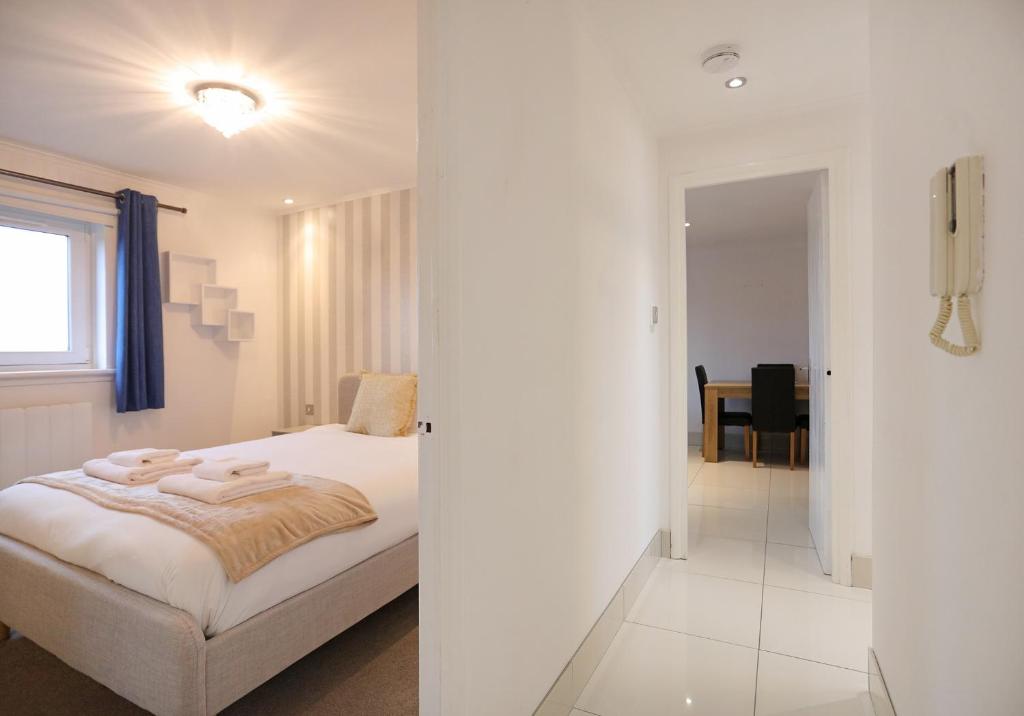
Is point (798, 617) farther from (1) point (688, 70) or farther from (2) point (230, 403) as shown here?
(2) point (230, 403)

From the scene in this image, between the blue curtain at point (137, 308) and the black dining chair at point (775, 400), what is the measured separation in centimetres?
509

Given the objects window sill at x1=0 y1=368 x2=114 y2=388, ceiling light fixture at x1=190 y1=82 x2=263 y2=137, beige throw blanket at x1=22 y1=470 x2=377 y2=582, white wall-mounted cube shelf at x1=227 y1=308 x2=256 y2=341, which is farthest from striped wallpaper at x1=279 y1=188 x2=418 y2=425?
beige throw blanket at x1=22 y1=470 x2=377 y2=582

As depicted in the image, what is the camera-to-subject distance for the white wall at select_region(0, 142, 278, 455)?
3334 mm

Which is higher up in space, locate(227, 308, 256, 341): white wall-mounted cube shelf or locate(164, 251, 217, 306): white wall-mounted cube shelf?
locate(164, 251, 217, 306): white wall-mounted cube shelf

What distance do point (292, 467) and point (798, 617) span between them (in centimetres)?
246

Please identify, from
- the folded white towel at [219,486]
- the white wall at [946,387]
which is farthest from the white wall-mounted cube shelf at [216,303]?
the white wall at [946,387]

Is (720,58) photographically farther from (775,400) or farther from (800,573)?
(775,400)

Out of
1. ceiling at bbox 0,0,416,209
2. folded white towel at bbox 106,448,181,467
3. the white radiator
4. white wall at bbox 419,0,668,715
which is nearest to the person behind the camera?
white wall at bbox 419,0,668,715

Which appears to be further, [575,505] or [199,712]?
[575,505]

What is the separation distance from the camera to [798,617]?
90.9 inches

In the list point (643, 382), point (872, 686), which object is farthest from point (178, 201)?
point (872, 686)

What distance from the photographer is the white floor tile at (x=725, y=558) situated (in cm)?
277

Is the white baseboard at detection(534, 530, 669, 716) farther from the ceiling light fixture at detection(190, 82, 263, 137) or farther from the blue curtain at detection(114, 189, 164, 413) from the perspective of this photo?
the blue curtain at detection(114, 189, 164, 413)

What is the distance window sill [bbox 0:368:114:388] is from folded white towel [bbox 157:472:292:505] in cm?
189
